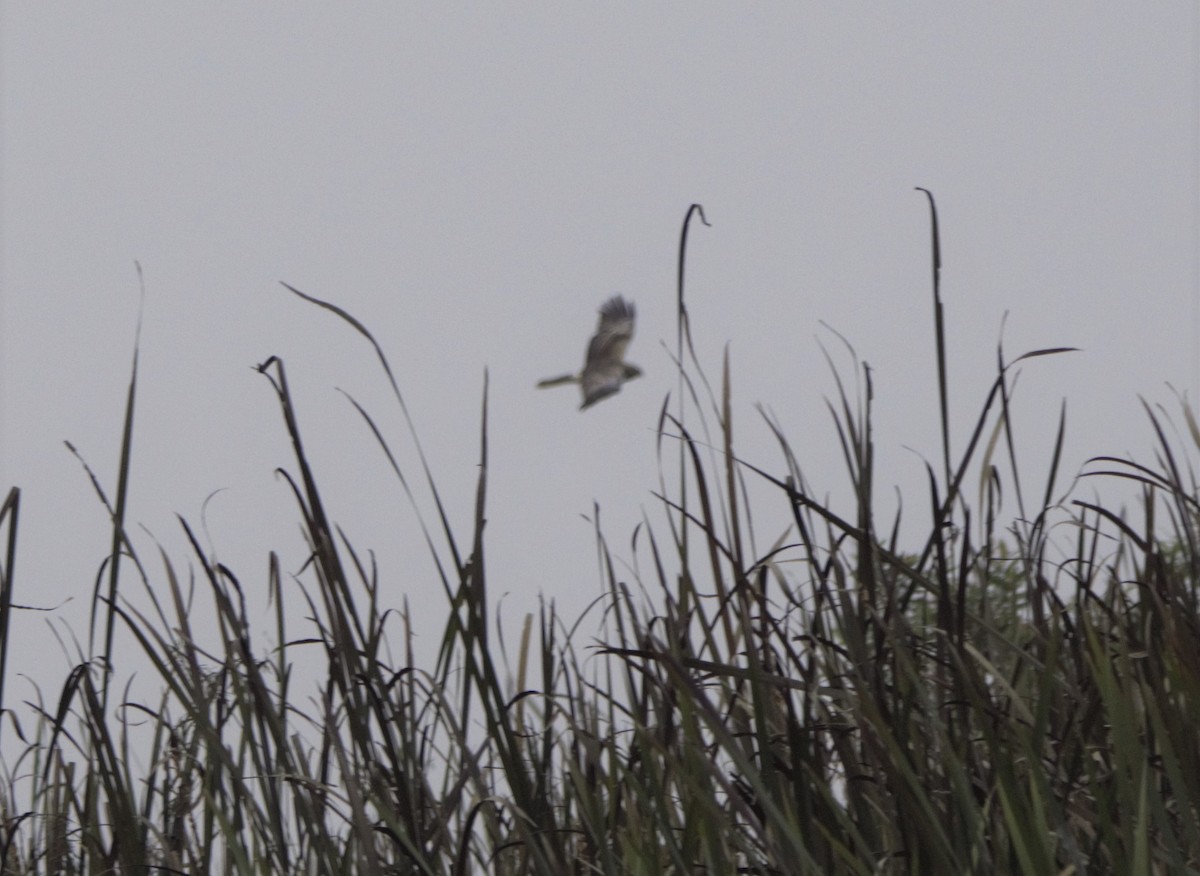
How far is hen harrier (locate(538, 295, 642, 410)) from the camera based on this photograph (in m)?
5.93

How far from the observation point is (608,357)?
239 inches

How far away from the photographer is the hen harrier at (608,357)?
5930mm

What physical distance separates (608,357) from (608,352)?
0.04 meters

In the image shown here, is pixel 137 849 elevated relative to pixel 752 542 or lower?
lower

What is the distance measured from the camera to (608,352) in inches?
241

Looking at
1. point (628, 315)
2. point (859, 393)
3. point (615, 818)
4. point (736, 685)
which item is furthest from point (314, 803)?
point (628, 315)

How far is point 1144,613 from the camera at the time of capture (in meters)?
1.44

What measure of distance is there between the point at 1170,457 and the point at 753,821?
0.79m

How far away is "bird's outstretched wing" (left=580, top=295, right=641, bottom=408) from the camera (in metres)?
5.93

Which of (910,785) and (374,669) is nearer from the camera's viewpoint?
(910,785)

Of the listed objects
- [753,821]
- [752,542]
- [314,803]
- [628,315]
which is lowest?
[753,821]

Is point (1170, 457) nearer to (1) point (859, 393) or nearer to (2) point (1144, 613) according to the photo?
(2) point (1144, 613)

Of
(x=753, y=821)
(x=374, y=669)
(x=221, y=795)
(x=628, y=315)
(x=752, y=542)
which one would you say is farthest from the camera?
(x=628, y=315)

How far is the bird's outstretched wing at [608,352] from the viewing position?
19.5 ft
